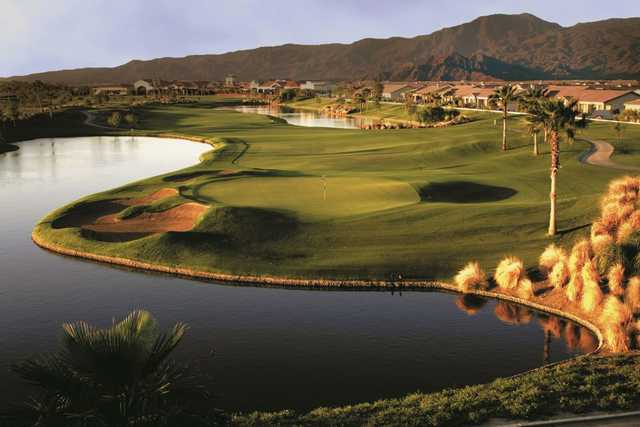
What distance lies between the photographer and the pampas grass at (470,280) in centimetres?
3591

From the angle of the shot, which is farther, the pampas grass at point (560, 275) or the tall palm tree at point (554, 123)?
the tall palm tree at point (554, 123)

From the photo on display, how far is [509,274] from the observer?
117 ft

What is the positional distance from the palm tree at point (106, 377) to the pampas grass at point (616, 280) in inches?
999

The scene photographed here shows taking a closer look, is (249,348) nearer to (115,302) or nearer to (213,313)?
(213,313)

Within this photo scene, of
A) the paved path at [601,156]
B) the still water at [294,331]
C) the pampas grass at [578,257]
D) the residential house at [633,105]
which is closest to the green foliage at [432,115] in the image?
the residential house at [633,105]

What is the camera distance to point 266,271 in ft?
127

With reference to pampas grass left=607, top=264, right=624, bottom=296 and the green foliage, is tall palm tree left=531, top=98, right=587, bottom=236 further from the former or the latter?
the green foliage

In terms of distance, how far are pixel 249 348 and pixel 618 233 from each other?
72.8 feet

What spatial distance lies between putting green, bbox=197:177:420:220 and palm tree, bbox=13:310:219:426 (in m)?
33.7

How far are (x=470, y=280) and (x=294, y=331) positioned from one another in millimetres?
10935

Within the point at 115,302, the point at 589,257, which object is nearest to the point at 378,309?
the point at 589,257

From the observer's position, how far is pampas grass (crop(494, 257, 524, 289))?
35.4 m

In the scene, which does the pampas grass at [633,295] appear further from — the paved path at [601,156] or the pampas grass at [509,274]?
the paved path at [601,156]

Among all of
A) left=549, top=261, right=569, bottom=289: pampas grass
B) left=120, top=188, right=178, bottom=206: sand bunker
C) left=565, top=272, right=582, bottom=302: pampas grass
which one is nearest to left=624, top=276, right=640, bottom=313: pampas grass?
left=565, top=272, right=582, bottom=302: pampas grass
